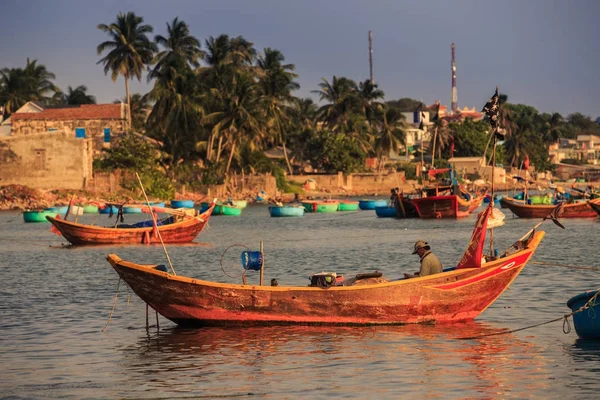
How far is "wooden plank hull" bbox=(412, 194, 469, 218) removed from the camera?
6097 cm

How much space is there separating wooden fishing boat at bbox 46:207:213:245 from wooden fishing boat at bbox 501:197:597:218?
24.8 m

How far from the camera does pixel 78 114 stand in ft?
315

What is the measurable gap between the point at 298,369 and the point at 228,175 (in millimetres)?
77794

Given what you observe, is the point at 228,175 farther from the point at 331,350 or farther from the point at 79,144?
the point at 331,350

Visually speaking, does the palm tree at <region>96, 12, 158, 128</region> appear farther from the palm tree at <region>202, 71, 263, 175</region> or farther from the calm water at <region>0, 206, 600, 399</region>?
the calm water at <region>0, 206, 600, 399</region>

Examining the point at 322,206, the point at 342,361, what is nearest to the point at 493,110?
the point at 342,361

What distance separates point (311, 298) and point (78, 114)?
269 feet

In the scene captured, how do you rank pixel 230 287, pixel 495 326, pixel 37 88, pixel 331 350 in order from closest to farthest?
pixel 331 350
pixel 230 287
pixel 495 326
pixel 37 88

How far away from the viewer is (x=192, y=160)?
93.1m

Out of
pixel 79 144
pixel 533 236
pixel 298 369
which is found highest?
pixel 79 144

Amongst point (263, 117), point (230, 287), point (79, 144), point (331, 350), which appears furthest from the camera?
point (263, 117)

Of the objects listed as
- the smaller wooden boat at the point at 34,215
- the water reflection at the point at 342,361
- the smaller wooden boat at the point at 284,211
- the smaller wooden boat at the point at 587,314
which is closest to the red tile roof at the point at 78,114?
the smaller wooden boat at the point at 284,211

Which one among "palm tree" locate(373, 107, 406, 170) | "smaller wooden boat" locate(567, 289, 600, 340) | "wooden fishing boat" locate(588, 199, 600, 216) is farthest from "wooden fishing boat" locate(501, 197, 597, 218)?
"palm tree" locate(373, 107, 406, 170)

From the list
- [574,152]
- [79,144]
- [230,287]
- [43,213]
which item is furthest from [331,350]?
[574,152]
